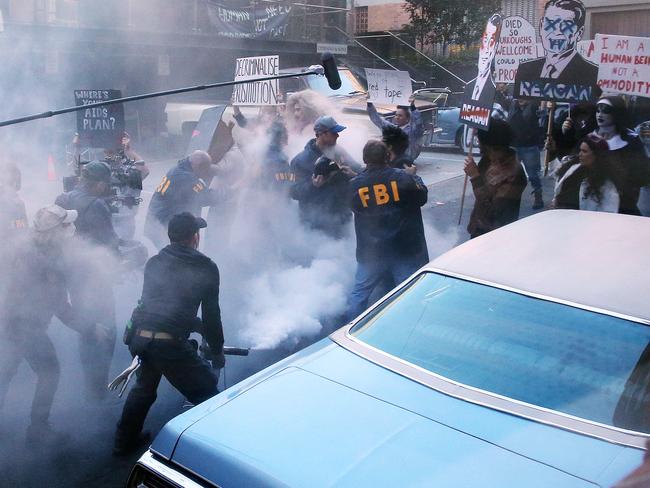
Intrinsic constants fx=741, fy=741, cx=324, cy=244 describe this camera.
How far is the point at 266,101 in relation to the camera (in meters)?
6.99

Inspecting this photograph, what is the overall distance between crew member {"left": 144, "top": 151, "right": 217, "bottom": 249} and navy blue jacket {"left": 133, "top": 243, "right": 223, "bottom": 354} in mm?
1954

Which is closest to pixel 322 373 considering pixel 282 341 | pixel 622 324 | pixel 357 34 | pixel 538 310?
pixel 538 310

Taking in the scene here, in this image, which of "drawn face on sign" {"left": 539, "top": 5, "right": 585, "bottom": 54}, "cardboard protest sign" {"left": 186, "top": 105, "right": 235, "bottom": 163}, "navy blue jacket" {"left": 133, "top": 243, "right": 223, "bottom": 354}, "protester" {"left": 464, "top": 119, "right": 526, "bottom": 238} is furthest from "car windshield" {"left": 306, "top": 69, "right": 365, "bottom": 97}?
"navy blue jacket" {"left": 133, "top": 243, "right": 223, "bottom": 354}

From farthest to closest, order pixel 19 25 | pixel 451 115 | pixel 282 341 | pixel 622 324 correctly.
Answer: pixel 451 115 → pixel 19 25 → pixel 282 341 → pixel 622 324

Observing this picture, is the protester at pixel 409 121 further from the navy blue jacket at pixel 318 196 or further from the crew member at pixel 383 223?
the crew member at pixel 383 223

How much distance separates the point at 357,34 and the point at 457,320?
835 inches

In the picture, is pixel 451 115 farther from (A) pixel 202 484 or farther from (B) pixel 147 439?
(A) pixel 202 484

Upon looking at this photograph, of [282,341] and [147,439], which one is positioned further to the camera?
[282,341]

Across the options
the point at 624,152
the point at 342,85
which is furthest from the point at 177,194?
the point at 342,85

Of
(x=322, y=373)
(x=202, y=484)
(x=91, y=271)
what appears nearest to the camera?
(x=202, y=484)

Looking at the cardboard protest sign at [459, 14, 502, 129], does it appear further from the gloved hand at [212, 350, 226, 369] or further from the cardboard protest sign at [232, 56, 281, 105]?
the gloved hand at [212, 350, 226, 369]

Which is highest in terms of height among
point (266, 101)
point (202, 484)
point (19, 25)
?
point (19, 25)

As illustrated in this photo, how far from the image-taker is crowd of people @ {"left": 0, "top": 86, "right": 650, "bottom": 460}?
12.3 ft

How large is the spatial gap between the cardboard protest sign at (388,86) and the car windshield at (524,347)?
506 cm
